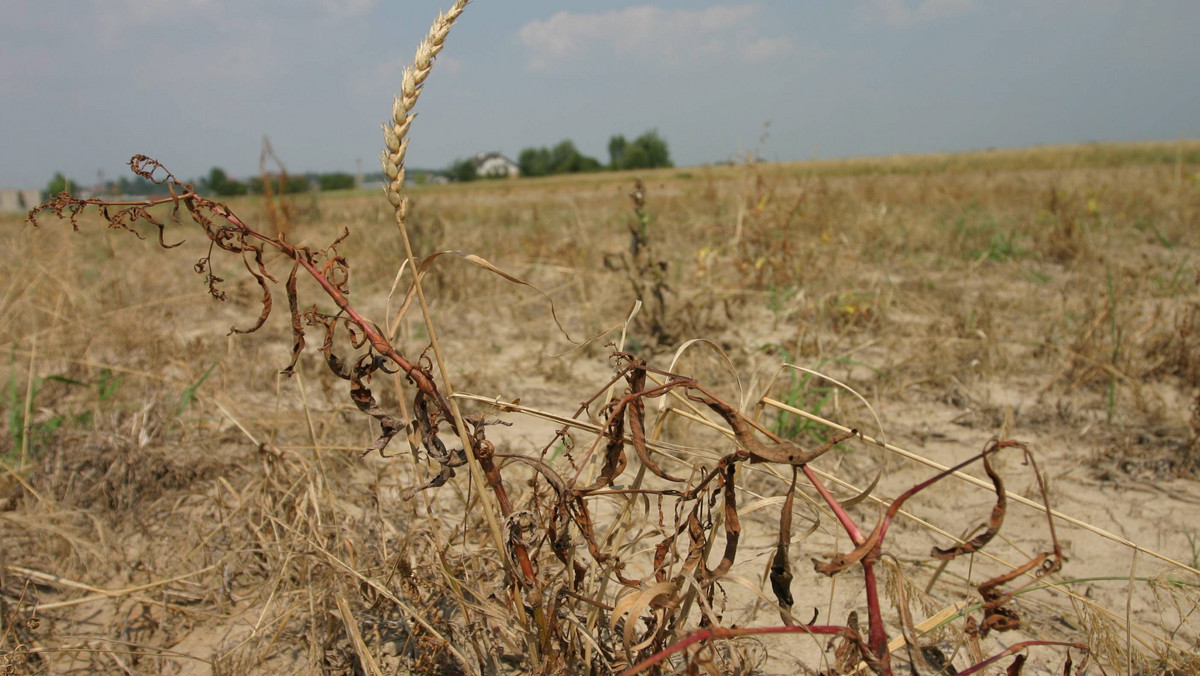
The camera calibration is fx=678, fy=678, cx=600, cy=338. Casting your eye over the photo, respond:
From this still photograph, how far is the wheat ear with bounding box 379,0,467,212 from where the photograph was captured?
2.54 ft

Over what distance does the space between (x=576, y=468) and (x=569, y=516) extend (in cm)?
35

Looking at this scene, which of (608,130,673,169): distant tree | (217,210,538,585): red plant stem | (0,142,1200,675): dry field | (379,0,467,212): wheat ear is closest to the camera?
(379,0,467,212): wheat ear

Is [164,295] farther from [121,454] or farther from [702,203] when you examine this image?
[702,203]

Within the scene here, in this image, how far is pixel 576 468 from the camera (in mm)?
1303

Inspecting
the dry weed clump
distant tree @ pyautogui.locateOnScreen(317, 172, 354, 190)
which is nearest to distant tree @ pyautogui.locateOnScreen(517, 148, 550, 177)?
distant tree @ pyautogui.locateOnScreen(317, 172, 354, 190)

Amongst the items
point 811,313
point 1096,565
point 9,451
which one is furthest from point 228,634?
point 811,313

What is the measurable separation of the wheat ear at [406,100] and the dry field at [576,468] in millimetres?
249

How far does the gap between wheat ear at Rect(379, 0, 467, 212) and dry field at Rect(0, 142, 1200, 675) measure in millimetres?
249

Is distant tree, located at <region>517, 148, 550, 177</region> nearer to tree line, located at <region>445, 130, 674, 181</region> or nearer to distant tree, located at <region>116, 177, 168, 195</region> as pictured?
tree line, located at <region>445, 130, 674, 181</region>

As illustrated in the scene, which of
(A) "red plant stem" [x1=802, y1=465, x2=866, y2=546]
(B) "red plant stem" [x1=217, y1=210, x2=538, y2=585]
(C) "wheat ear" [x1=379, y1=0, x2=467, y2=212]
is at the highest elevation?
(C) "wheat ear" [x1=379, y1=0, x2=467, y2=212]

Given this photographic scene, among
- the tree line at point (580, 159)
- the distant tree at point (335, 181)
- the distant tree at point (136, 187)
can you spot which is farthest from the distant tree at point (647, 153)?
the distant tree at point (136, 187)

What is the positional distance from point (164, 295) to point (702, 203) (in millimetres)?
6202

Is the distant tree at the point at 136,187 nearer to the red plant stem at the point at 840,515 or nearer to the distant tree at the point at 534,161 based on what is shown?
the red plant stem at the point at 840,515

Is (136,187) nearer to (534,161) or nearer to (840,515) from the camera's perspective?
(840,515)
